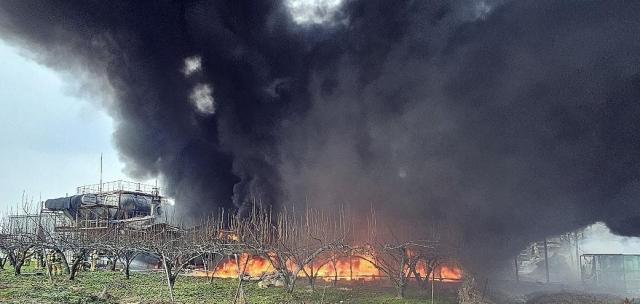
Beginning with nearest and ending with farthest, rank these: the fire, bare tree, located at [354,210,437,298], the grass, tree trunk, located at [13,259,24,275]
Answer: the grass, bare tree, located at [354,210,437,298], the fire, tree trunk, located at [13,259,24,275]

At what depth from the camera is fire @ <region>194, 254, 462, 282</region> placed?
43312 millimetres

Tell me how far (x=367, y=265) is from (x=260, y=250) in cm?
1519

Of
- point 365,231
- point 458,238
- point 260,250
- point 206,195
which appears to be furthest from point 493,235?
point 206,195

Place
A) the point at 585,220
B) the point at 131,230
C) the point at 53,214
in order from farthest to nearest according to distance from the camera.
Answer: the point at 53,214 → the point at 131,230 → the point at 585,220

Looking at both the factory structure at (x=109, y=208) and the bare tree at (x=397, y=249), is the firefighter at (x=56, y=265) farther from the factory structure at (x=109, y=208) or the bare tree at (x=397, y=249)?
the bare tree at (x=397, y=249)

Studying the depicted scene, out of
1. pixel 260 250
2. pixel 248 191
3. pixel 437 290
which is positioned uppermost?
pixel 248 191

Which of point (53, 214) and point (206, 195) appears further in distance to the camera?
point (53, 214)

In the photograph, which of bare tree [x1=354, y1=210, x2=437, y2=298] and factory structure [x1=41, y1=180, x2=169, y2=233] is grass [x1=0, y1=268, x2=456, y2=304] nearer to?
bare tree [x1=354, y1=210, x2=437, y2=298]

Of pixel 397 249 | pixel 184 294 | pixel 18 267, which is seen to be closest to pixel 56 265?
pixel 18 267

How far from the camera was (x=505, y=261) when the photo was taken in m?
41.9

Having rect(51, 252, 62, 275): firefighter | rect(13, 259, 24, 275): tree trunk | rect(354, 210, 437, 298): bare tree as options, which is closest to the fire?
rect(354, 210, 437, 298): bare tree

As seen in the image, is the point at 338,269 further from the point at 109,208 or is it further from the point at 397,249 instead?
the point at 109,208

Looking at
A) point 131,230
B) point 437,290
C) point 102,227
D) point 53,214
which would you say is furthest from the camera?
point 53,214

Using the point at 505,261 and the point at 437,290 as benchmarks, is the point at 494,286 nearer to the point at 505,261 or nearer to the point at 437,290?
the point at 505,261
